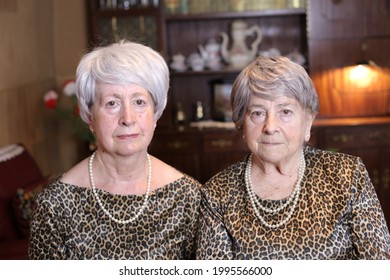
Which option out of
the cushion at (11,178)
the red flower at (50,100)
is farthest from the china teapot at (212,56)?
the cushion at (11,178)

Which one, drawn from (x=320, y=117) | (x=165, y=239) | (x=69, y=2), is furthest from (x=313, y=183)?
(x=69, y=2)

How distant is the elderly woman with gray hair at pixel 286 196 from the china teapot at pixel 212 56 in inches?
136

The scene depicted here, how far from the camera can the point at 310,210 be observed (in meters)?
1.97

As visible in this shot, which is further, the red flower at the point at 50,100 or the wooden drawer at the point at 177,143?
the wooden drawer at the point at 177,143

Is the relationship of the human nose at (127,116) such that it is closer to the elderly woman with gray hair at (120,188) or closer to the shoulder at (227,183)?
the elderly woman with gray hair at (120,188)

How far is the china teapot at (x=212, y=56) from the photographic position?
5449 millimetres

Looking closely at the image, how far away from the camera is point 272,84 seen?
1930mm

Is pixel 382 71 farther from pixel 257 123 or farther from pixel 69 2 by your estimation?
pixel 257 123

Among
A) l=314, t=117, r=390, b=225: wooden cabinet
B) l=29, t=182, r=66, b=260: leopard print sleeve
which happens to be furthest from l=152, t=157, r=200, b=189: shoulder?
l=314, t=117, r=390, b=225: wooden cabinet

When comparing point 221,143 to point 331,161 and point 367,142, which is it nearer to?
point 367,142

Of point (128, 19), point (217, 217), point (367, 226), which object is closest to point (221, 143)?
point (128, 19)

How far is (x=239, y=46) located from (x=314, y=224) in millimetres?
3628

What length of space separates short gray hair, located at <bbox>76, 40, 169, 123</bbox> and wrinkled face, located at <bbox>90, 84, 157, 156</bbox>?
0.08 ft

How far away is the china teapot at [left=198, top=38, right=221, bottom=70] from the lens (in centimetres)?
545
